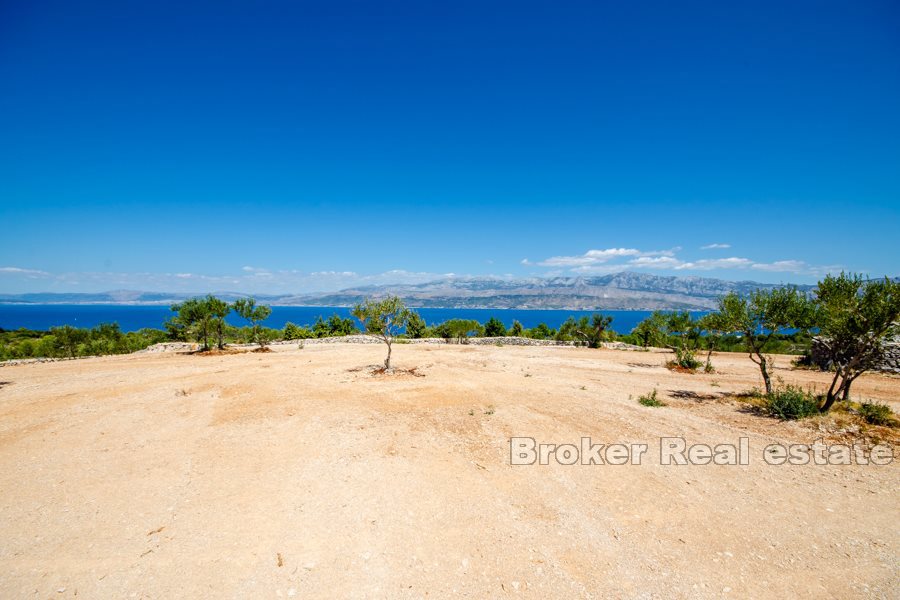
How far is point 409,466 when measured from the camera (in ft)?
30.3

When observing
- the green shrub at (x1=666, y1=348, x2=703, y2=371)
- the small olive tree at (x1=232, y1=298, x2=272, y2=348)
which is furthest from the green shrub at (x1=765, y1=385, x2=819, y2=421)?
the small olive tree at (x1=232, y1=298, x2=272, y2=348)

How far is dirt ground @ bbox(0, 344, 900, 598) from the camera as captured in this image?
5.59m

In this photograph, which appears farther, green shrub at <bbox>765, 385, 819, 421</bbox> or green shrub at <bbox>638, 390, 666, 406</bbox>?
green shrub at <bbox>638, 390, 666, 406</bbox>

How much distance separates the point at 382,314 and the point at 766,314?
17.9 metres

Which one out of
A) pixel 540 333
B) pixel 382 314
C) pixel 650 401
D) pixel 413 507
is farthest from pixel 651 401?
pixel 540 333

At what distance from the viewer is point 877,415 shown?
39.8 feet

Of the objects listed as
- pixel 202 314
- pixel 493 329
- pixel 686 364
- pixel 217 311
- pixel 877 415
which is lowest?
pixel 493 329

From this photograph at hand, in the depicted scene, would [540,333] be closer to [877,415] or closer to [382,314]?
[382,314]

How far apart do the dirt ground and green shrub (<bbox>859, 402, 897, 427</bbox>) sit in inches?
91.4

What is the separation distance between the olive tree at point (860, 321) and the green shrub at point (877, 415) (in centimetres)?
72

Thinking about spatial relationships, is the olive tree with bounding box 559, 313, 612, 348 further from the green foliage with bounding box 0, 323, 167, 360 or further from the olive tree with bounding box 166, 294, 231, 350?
the green foliage with bounding box 0, 323, 167, 360

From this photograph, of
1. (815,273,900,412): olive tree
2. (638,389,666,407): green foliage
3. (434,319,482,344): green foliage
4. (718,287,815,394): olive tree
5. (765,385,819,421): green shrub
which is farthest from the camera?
A: (434,319,482,344): green foliage

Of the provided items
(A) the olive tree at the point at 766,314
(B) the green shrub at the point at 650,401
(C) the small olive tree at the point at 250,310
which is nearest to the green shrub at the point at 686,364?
(A) the olive tree at the point at 766,314

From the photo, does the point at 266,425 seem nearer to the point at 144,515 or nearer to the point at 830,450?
the point at 144,515
